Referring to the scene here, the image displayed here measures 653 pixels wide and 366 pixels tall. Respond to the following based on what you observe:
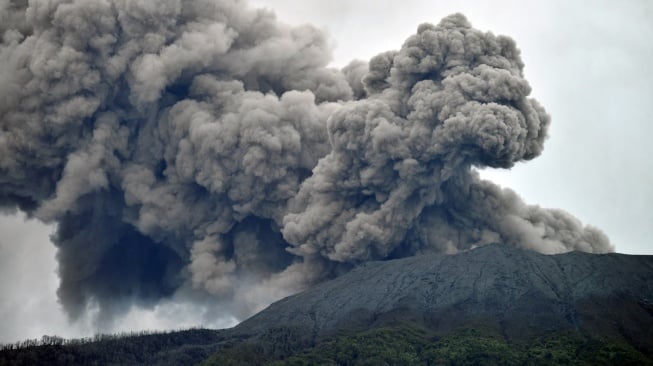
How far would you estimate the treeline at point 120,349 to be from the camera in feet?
206

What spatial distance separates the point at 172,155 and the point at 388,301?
1791 cm

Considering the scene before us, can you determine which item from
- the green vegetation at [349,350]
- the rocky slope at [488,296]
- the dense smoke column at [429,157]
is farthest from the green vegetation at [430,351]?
the dense smoke column at [429,157]

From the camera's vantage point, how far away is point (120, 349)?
6544cm

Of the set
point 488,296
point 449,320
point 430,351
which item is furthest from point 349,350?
point 488,296

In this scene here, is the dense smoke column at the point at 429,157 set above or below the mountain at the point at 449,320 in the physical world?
above

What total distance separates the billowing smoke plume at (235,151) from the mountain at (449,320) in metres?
3.09

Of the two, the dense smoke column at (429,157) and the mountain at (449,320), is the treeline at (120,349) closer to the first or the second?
the mountain at (449,320)

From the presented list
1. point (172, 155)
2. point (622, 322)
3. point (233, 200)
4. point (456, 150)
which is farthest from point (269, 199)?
point (622, 322)

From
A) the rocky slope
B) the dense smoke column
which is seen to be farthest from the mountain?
the dense smoke column

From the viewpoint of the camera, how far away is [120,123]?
76.5 m

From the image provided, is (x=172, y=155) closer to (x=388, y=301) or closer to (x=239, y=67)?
(x=239, y=67)

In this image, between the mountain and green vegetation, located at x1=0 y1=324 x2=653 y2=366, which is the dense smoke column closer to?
the mountain

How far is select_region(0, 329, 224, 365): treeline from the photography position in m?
62.8

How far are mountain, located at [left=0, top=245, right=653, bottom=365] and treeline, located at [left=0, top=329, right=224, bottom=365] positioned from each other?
11cm
